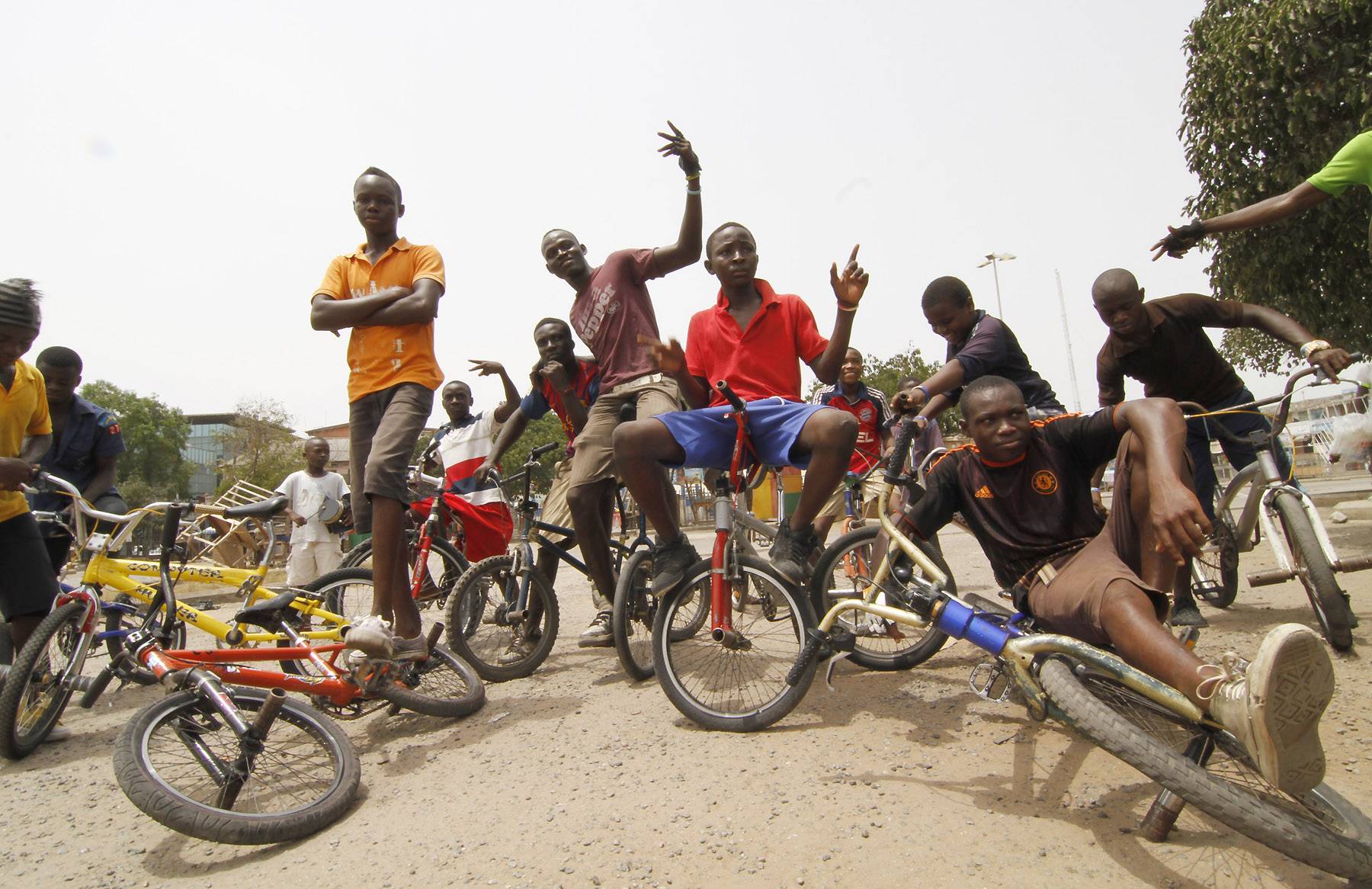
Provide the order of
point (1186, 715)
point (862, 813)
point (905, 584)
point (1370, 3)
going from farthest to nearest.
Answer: point (1370, 3) → point (905, 584) → point (862, 813) → point (1186, 715)

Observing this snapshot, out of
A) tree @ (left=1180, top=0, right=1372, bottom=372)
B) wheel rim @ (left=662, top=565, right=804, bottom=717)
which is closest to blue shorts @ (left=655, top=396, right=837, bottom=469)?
wheel rim @ (left=662, top=565, right=804, bottom=717)

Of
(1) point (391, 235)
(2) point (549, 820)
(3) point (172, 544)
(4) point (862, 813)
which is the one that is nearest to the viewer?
(4) point (862, 813)

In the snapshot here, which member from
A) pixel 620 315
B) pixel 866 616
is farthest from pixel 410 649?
pixel 866 616

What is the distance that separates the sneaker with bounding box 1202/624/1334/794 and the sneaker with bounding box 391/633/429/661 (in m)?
2.81

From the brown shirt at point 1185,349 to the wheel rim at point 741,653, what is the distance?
236cm

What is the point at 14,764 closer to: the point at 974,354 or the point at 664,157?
the point at 664,157

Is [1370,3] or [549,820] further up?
[1370,3]

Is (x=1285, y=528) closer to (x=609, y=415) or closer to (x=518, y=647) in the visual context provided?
(x=609, y=415)

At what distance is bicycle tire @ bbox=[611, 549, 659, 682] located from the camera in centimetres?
364

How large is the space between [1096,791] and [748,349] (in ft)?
7.72

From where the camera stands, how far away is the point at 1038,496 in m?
2.70

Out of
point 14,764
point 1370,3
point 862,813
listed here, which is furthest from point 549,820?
point 1370,3

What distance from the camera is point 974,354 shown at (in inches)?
153

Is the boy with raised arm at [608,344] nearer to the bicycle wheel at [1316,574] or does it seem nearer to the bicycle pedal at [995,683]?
the bicycle pedal at [995,683]
